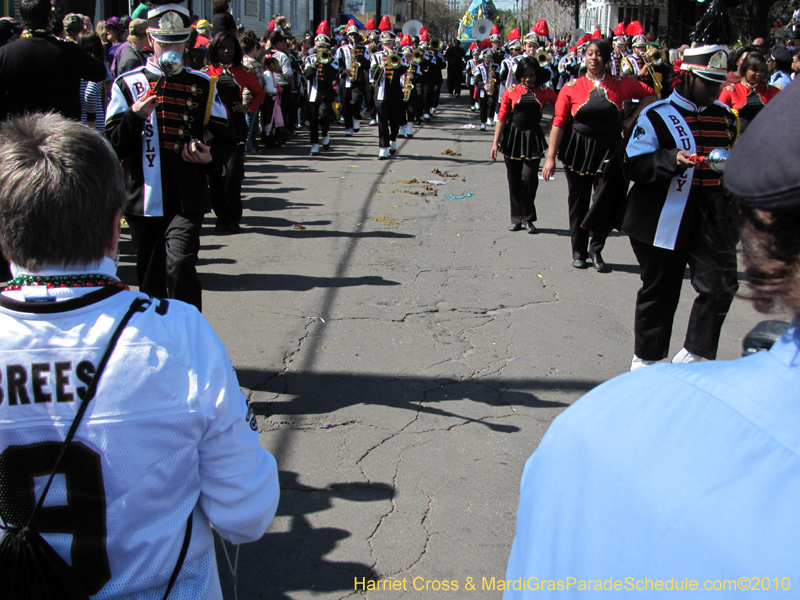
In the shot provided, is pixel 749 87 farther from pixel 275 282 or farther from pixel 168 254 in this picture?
pixel 168 254

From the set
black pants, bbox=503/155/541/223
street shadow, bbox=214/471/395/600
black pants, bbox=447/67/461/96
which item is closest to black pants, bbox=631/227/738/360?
street shadow, bbox=214/471/395/600

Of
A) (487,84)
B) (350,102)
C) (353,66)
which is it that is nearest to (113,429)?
(353,66)

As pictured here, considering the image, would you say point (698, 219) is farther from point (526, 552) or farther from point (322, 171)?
point (322, 171)

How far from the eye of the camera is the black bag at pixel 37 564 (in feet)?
4.23

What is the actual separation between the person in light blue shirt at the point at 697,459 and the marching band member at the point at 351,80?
15.8 metres

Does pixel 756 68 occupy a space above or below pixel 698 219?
above

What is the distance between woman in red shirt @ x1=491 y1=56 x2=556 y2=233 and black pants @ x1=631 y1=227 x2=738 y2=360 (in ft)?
13.0

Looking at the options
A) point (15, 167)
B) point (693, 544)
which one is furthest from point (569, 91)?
point (693, 544)

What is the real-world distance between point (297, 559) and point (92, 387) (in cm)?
172

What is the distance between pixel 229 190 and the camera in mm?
7934

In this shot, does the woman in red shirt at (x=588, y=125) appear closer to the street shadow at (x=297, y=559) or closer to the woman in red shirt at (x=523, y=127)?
the woman in red shirt at (x=523, y=127)

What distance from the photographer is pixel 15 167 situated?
1.40 meters

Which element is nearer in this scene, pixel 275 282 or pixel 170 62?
pixel 170 62

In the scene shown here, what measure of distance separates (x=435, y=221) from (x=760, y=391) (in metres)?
8.31
